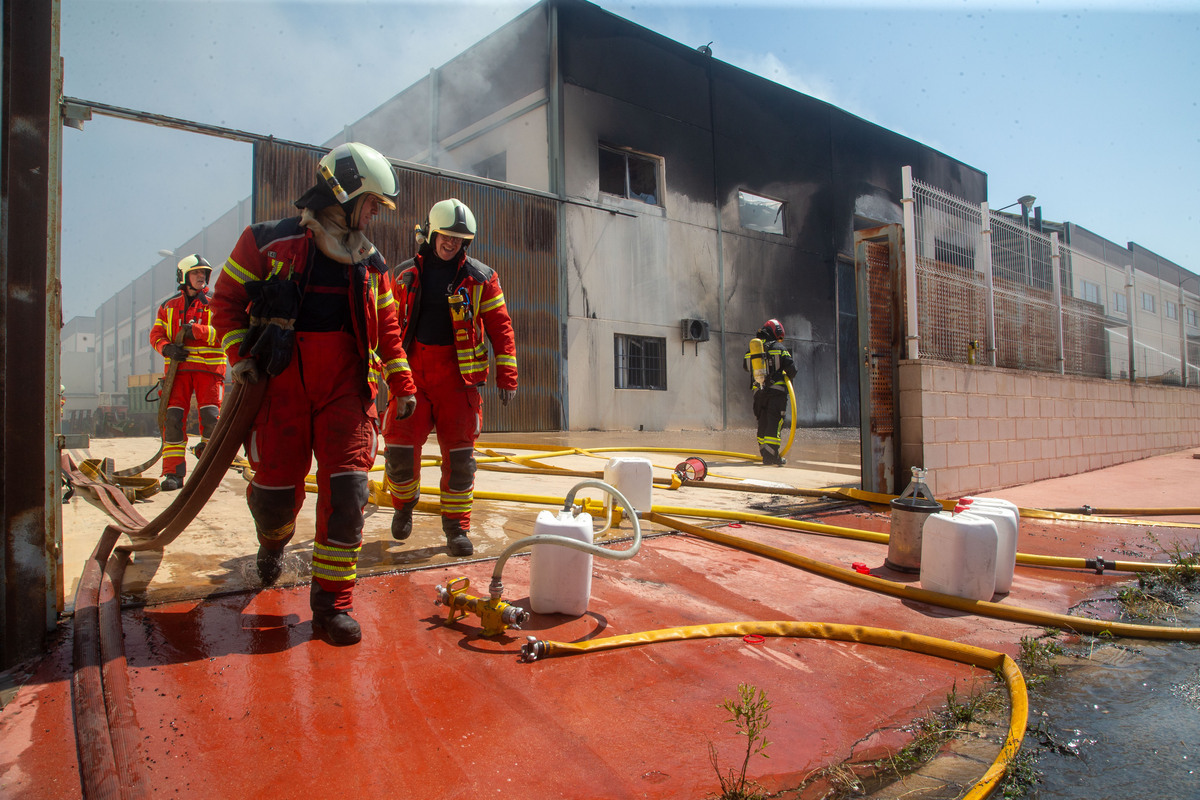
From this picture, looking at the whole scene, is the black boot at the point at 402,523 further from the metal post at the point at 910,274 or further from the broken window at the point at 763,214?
the broken window at the point at 763,214

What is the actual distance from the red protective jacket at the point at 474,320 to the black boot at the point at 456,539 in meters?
0.75

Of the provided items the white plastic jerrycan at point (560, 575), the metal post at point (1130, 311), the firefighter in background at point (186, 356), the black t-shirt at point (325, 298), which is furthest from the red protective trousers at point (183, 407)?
the metal post at point (1130, 311)

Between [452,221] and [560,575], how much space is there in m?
1.93

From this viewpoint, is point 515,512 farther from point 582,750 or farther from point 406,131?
point 406,131

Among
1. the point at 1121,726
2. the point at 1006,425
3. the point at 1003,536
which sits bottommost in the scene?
the point at 1121,726

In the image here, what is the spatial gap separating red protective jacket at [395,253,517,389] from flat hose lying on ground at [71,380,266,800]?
45.9 inches

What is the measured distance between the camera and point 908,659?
2332 millimetres

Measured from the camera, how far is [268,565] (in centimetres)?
264

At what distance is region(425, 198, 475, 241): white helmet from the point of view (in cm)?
335

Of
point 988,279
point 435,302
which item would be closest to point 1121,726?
point 435,302

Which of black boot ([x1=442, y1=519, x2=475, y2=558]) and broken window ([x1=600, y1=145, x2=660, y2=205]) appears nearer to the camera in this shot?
black boot ([x1=442, y1=519, x2=475, y2=558])

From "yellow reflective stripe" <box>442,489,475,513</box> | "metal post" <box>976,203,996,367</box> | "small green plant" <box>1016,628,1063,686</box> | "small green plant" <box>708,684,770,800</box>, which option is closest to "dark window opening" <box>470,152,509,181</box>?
"metal post" <box>976,203,996,367</box>

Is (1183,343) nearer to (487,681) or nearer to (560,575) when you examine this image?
(560,575)

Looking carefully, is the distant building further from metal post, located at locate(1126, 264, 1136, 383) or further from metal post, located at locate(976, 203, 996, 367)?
Answer: metal post, located at locate(976, 203, 996, 367)
